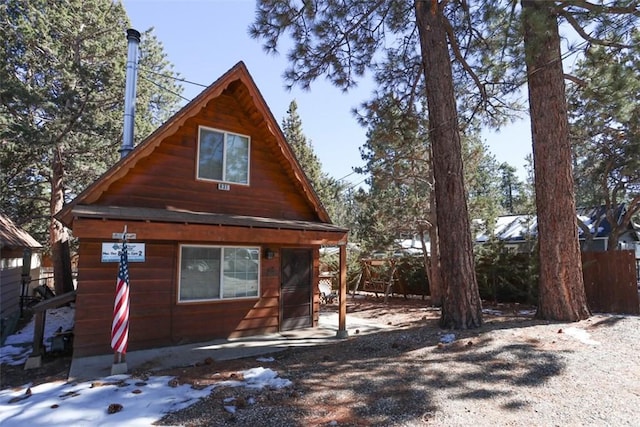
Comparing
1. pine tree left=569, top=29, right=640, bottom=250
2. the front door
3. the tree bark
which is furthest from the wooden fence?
the front door

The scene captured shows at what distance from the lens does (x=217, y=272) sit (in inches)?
Answer: 302

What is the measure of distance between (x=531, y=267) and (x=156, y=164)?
10705 millimetres

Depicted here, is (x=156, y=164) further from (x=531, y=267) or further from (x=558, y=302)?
(x=531, y=267)

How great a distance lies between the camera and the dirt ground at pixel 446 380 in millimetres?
3619

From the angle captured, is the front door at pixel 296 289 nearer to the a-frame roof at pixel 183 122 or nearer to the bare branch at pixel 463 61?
the a-frame roof at pixel 183 122

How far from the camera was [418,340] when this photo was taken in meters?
6.27

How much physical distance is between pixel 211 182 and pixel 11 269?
308 inches

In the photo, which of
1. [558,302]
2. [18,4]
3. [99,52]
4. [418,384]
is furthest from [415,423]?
[18,4]

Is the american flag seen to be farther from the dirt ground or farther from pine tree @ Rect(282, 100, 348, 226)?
pine tree @ Rect(282, 100, 348, 226)

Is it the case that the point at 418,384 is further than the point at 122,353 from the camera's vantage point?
No

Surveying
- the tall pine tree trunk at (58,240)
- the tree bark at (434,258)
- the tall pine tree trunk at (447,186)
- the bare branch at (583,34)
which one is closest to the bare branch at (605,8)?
the bare branch at (583,34)

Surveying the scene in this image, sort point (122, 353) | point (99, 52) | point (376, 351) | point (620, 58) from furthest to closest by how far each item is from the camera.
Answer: point (99, 52)
point (620, 58)
point (376, 351)
point (122, 353)

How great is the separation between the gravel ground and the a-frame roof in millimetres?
3296

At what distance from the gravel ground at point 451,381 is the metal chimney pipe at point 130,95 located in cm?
509
